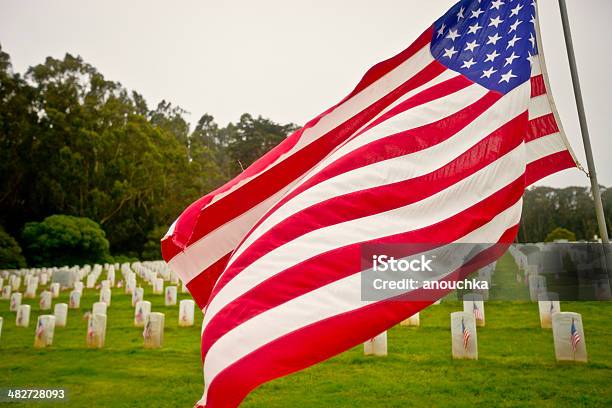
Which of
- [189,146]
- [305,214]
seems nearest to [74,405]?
[305,214]

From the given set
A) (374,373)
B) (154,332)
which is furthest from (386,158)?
(154,332)

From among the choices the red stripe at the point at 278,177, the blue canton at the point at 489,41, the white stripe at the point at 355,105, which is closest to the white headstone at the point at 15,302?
the red stripe at the point at 278,177

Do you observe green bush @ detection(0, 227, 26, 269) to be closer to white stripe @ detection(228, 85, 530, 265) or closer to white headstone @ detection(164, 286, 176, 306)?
white headstone @ detection(164, 286, 176, 306)

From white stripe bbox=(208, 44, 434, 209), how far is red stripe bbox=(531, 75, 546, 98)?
923 mm

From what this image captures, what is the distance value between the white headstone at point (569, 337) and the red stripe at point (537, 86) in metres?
3.26

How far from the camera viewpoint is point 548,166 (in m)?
3.66

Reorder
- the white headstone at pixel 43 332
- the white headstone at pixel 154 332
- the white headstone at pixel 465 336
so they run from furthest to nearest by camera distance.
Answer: the white headstone at pixel 43 332
the white headstone at pixel 154 332
the white headstone at pixel 465 336

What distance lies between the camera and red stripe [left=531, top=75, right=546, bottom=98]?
3.69 metres

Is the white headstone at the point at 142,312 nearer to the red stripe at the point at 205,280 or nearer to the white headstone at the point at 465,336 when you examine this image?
the white headstone at the point at 465,336

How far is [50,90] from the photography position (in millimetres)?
36969

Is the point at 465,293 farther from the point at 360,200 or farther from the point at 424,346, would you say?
the point at 360,200

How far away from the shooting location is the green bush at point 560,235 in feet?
58.5

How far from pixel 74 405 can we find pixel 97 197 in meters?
33.4

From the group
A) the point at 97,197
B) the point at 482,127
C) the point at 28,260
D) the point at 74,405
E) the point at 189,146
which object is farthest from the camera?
the point at 189,146
